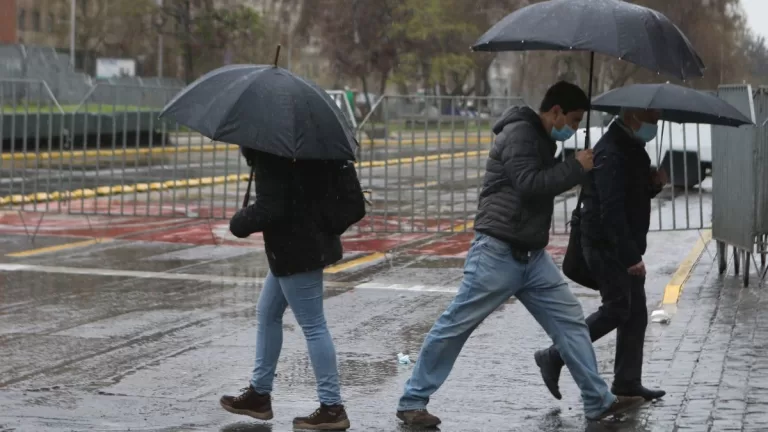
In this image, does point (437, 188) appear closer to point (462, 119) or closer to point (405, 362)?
point (462, 119)

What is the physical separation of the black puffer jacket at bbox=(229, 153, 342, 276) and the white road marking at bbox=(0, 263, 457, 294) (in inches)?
199

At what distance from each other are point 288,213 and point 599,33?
1682 millimetres

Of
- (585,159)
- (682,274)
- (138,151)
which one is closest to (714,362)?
(585,159)

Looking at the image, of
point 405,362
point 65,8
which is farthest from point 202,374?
point 65,8

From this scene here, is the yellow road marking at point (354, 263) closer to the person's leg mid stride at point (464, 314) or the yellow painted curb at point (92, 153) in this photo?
the yellow painted curb at point (92, 153)

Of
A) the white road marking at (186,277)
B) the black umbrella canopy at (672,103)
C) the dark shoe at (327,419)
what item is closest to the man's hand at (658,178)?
the black umbrella canopy at (672,103)

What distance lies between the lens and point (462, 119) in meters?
14.6

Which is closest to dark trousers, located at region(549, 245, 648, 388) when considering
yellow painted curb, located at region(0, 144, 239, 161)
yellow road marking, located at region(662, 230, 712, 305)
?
yellow road marking, located at region(662, 230, 712, 305)

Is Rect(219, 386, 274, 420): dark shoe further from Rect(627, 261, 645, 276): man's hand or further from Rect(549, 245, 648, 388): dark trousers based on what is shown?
Rect(627, 261, 645, 276): man's hand

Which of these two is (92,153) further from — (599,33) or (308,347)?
(599,33)

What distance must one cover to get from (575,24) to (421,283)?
18.6ft

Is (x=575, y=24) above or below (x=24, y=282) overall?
above

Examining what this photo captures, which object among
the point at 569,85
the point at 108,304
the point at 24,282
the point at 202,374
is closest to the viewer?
the point at 569,85

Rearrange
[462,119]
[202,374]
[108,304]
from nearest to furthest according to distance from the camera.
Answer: [202,374] < [108,304] < [462,119]
